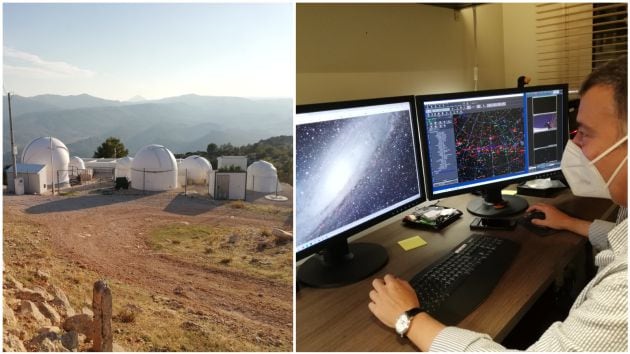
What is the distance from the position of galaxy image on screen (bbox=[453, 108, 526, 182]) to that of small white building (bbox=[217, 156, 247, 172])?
770 millimetres

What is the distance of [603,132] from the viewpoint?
0.94 meters

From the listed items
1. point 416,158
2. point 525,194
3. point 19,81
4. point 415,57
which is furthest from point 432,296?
point 19,81

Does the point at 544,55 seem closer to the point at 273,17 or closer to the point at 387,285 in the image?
the point at 273,17

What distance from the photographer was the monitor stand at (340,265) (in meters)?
1.11

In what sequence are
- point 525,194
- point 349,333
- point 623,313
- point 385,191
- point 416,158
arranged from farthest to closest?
point 525,194 < point 416,158 < point 385,191 < point 349,333 < point 623,313

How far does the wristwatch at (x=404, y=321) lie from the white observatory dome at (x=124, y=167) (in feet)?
3.61

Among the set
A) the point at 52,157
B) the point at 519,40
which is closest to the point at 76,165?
the point at 52,157

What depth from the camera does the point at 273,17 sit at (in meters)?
1.53

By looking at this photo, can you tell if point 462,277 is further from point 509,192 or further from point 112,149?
point 112,149

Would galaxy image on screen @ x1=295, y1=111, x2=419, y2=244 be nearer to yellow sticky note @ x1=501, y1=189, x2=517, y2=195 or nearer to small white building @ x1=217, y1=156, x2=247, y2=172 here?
small white building @ x1=217, y1=156, x2=247, y2=172

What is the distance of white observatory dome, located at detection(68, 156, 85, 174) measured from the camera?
57.8 inches

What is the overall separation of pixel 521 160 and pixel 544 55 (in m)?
1.35

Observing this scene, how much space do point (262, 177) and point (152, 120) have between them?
1.45 ft

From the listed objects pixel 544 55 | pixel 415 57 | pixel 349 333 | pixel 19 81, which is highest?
pixel 544 55
